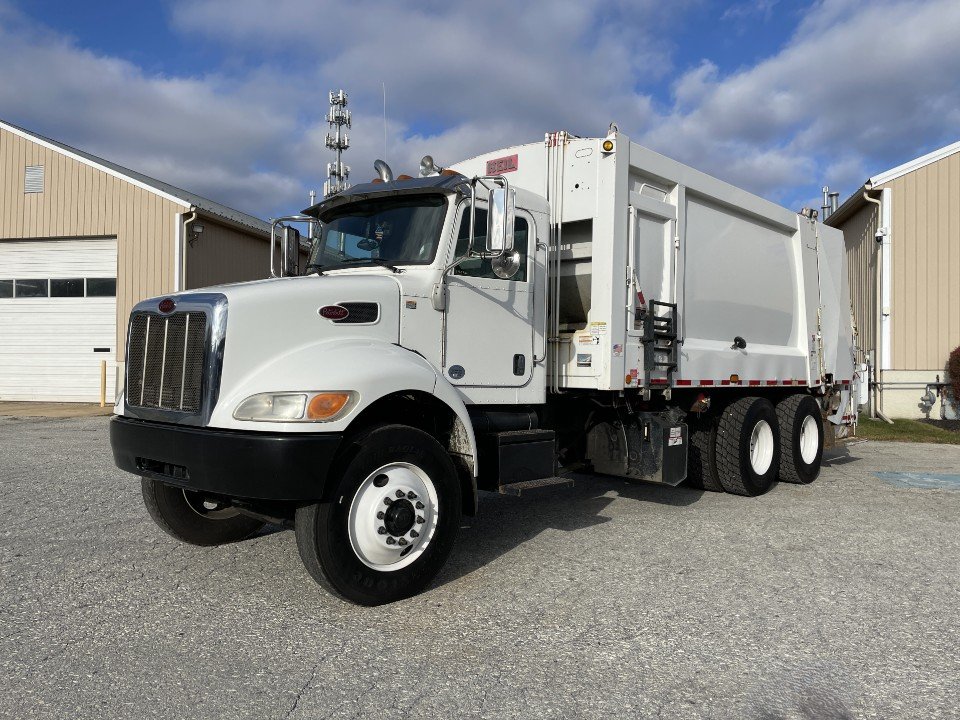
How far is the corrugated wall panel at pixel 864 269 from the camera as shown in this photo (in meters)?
16.5

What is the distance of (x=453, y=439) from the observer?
4.89 meters

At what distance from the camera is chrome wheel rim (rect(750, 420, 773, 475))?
26.3ft

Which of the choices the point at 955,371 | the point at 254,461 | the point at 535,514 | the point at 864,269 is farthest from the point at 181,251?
the point at 955,371

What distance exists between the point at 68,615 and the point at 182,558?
1095 mm

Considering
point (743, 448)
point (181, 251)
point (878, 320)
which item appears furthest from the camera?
point (181, 251)

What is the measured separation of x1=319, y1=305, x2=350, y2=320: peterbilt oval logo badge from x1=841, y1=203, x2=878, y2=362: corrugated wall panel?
558 inches

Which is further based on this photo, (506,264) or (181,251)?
(181,251)

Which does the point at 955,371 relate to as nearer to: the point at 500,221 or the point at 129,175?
the point at 500,221

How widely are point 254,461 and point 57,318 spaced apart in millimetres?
17227

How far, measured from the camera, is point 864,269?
17.3 m

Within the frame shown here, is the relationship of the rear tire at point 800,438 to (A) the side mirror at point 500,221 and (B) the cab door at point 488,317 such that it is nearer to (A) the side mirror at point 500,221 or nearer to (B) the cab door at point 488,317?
(B) the cab door at point 488,317

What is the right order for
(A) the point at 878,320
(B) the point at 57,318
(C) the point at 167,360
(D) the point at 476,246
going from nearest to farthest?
(C) the point at 167,360 < (D) the point at 476,246 < (A) the point at 878,320 < (B) the point at 57,318

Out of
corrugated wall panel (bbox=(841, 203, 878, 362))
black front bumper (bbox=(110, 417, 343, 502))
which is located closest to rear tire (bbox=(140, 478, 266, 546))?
black front bumper (bbox=(110, 417, 343, 502))

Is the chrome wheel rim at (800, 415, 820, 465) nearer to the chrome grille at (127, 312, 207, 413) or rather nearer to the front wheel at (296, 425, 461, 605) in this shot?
the front wheel at (296, 425, 461, 605)
